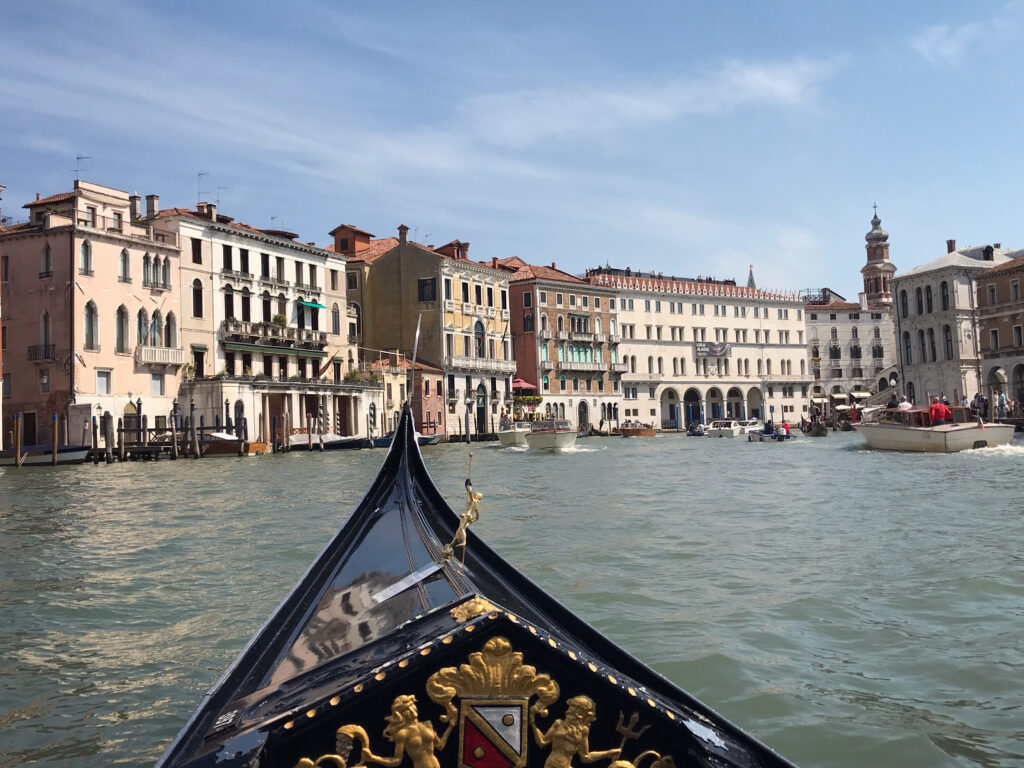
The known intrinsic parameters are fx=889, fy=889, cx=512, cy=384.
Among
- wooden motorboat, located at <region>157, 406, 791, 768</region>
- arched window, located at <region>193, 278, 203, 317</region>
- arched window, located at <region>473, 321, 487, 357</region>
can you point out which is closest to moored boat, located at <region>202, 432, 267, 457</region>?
arched window, located at <region>193, 278, 203, 317</region>

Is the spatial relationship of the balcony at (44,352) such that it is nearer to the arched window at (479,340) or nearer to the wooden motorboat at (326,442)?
the wooden motorboat at (326,442)

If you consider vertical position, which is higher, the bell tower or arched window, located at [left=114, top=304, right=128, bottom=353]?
the bell tower

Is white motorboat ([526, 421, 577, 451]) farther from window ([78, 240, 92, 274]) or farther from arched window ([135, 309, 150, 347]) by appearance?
window ([78, 240, 92, 274])

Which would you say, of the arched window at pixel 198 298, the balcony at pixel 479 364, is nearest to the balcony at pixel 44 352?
the arched window at pixel 198 298

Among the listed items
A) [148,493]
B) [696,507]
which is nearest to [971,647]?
[696,507]

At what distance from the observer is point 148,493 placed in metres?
11.9

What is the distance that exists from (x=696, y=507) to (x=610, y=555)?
332cm

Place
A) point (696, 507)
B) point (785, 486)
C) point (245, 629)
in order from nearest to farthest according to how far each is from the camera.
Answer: point (245, 629), point (696, 507), point (785, 486)

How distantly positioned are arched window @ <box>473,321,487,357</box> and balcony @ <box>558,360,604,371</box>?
5299 millimetres

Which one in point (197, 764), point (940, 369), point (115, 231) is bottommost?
point (197, 764)

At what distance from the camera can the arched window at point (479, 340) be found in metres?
36.3

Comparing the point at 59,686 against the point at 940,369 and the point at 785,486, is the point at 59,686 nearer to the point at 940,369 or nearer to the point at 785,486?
the point at 785,486

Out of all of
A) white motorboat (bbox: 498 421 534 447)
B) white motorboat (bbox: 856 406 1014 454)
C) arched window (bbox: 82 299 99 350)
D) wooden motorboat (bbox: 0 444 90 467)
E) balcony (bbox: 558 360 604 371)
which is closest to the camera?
white motorboat (bbox: 856 406 1014 454)

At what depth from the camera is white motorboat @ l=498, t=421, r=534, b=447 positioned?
88.5 ft
